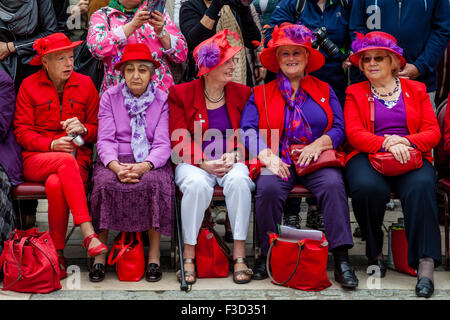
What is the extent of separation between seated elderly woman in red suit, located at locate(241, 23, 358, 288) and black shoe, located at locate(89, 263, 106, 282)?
3.66 ft

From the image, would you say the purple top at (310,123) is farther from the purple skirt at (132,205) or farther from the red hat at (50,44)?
the red hat at (50,44)

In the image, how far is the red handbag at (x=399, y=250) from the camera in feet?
14.7

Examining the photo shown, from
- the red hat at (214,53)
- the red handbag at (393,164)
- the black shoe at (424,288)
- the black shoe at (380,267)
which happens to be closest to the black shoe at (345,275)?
the black shoe at (380,267)

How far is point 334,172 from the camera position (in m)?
4.49

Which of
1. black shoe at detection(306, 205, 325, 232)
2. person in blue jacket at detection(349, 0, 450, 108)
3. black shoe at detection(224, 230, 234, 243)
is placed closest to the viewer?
person in blue jacket at detection(349, 0, 450, 108)

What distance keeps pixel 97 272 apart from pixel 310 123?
6.47 ft

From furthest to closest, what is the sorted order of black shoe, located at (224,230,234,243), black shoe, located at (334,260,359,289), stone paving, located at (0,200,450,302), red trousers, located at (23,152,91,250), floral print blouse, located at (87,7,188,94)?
black shoe, located at (224,230,234,243), floral print blouse, located at (87,7,188,94), red trousers, located at (23,152,91,250), black shoe, located at (334,260,359,289), stone paving, located at (0,200,450,302)

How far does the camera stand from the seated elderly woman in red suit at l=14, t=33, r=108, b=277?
444cm

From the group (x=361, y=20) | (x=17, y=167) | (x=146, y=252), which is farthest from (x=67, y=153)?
(x=361, y=20)

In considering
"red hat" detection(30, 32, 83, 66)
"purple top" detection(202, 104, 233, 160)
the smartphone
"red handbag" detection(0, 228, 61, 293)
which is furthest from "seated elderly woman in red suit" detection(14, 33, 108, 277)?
"purple top" detection(202, 104, 233, 160)

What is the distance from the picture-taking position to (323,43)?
4863mm

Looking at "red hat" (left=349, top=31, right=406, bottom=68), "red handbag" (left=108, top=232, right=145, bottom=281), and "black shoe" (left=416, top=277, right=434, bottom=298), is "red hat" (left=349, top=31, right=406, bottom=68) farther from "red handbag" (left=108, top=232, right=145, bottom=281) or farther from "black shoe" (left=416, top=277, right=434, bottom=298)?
"red handbag" (left=108, top=232, right=145, bottom=281)

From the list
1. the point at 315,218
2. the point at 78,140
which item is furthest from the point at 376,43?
the point at 78,140

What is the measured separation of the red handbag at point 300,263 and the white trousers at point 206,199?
30 centimetres
